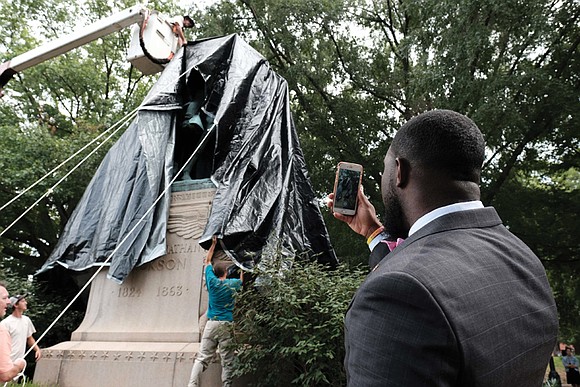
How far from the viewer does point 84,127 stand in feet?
57.0

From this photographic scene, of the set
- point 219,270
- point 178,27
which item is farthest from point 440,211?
point 178,27

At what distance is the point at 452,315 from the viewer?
1093 millimetres

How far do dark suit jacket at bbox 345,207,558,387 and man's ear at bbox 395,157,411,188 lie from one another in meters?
0.15

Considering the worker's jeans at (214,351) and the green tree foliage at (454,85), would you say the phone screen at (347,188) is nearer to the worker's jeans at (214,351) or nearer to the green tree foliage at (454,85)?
the worker's jeans at (214,351)

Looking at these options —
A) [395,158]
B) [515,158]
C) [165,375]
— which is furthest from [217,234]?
[515,158]

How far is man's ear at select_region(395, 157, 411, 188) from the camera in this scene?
1437 mm

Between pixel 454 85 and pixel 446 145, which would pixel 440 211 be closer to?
pixel 446 145

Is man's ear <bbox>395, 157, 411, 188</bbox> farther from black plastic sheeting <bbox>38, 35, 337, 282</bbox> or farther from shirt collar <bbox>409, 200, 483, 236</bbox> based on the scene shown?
black plastic sheeting <bbox>38, 35, 337, 282</bbox>

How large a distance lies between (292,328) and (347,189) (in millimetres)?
3684

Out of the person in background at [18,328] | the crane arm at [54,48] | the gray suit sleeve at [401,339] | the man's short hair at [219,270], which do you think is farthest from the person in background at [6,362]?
the crane arm at [54,48]

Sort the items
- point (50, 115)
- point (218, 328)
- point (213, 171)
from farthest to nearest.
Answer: point (50, 115) → point (213, 171) → point (218, 328)

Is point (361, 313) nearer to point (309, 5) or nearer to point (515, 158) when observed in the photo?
point (515, 158)

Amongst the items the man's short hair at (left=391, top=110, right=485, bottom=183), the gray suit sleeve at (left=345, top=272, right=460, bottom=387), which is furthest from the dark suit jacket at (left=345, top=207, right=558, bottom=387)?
the man's short hair at (left=391, top=110, right=485, bottom=183)

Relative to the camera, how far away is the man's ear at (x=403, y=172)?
Answer: 144cm
